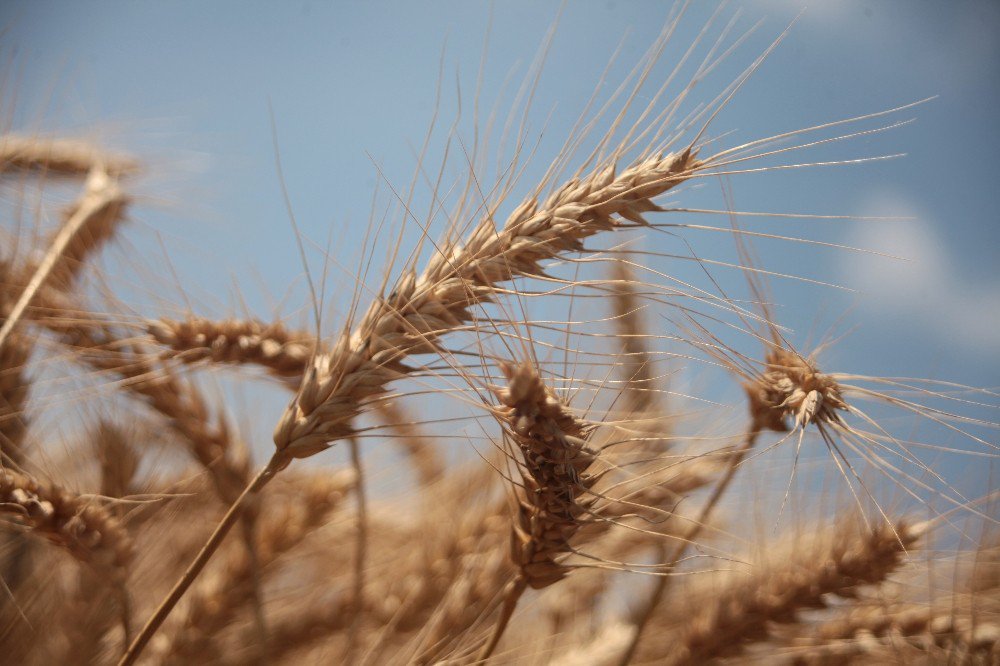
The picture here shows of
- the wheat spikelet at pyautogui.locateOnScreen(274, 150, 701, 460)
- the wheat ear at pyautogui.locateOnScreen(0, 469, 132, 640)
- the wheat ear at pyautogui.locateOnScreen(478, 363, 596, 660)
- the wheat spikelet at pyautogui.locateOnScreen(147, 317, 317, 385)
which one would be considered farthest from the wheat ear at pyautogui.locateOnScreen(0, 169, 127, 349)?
the wheat ear at pyautogui.locateOnScreen(478, 363, 596, 660)

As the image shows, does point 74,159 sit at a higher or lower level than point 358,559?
higher

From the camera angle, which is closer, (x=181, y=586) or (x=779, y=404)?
(x=181, y=586)

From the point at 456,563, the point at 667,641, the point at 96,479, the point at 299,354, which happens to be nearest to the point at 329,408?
the point at 299,354

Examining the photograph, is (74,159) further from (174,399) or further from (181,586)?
(181,586)

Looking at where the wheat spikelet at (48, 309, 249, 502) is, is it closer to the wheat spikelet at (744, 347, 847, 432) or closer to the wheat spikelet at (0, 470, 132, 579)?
the wheat spikelet at (0, 470, 132, 579)

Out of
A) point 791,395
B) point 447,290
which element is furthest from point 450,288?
point 791,395

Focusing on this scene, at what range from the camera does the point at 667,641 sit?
1.70 m

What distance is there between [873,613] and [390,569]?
1174mm

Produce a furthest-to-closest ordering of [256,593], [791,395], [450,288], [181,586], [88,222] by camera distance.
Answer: [88,222], [256,593], [791,395], [450,288], [181,586]

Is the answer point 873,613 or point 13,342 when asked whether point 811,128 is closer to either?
point 873,613

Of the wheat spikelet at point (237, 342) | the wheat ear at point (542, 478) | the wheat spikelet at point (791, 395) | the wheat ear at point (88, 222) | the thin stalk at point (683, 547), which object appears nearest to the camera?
the wheat ear at point (542, 478)

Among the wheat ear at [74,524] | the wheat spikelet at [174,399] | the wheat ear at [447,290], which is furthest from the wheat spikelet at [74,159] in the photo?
the wheat ear at [447,290]

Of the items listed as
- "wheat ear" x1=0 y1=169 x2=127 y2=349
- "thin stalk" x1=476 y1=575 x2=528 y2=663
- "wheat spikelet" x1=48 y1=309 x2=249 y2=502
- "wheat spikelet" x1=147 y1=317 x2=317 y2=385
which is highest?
"wheat ear" x1=0 y1=169 x2=127 y2=349

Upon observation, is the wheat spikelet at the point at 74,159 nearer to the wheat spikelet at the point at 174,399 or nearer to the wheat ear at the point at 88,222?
the wheat ear at the point at 88,222
